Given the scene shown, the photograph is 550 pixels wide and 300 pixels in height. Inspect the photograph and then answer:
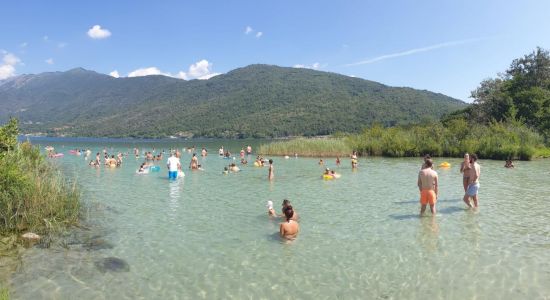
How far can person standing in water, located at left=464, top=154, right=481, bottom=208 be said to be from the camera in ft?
45.9

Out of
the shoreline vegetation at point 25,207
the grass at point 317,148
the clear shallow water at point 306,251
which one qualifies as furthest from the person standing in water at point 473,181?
the grass at point 317,148

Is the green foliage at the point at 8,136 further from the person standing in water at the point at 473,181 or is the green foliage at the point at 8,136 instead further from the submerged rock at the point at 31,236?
the person standing in water at the point at 473,181

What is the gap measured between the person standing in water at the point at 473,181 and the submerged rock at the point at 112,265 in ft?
36.9

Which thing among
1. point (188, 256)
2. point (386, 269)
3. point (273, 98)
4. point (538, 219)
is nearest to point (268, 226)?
point (188, 256)

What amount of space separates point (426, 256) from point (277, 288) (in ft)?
12.0

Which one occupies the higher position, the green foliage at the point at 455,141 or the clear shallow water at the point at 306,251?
the green foliage at the point at 455,141

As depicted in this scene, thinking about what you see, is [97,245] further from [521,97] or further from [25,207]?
[521,97]

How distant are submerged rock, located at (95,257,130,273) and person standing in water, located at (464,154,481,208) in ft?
36.9

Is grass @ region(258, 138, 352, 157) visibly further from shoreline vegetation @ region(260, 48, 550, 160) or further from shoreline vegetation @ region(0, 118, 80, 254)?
shoreline vegetation @ region(0, 118, 80, 254)

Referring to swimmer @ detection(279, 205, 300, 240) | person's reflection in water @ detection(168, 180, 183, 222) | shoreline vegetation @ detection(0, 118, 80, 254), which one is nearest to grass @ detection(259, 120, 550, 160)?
person's reflection in water @ detection(168, 180, 183, 222)

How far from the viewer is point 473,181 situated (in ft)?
46.4

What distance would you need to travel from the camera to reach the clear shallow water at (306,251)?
735cm

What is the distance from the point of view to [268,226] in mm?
12055

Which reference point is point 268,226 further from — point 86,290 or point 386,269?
point 86,290
